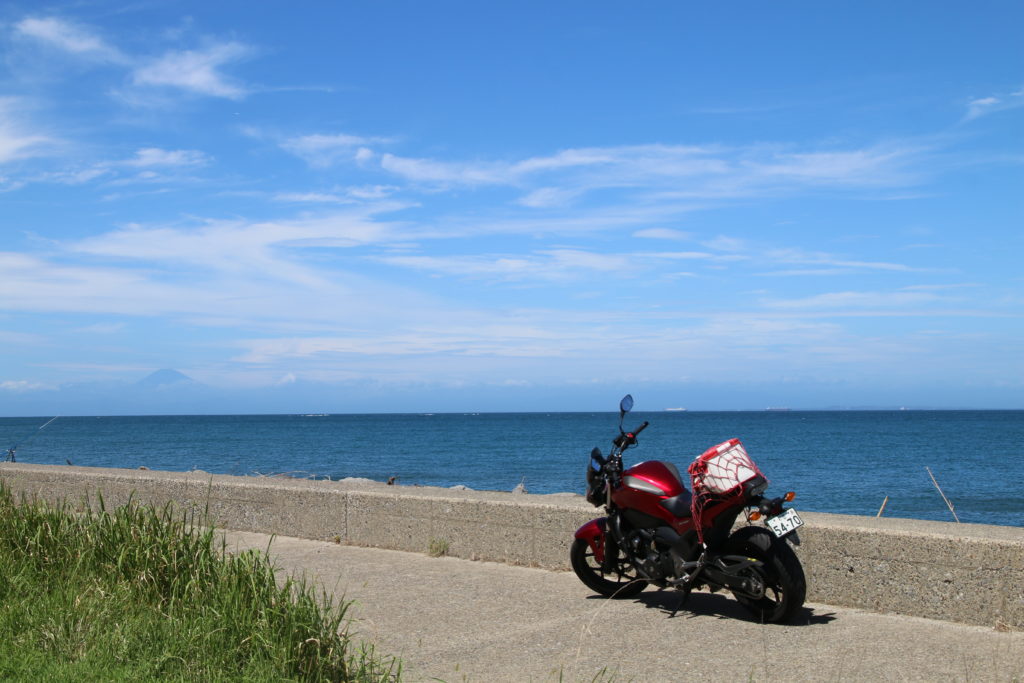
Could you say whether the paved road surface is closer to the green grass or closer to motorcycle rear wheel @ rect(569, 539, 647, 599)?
motorcycle rear wheel @ rect(569, 539, 647, 599)

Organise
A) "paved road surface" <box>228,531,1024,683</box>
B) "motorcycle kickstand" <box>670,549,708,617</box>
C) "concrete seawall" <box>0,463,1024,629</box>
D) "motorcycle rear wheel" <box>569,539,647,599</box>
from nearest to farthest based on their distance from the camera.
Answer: "paved road surface" <box>228,531,1024,683</box>
"concrete seawall" <box>0,463,1024,629</box>
"motorcycle kickstand" <box>670,549,708,617</box>
"motorcycle rear wheel" <box>569,539,647,599</box>

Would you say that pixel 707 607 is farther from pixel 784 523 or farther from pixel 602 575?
pixel 784 523

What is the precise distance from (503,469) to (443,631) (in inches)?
1423

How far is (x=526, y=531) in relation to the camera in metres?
6.80

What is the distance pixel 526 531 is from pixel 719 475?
1993 millimetres

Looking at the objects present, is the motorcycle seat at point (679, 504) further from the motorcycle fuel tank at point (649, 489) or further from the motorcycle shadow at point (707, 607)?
the motorcycle shadow at point (707, 607)

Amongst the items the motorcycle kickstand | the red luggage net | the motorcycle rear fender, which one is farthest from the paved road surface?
the red luggage net

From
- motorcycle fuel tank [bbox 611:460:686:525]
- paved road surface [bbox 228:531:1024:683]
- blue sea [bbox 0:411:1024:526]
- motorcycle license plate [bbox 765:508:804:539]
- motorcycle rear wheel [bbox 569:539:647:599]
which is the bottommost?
blue sea [bbox 0:411:1024:526]

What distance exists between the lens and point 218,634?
3947mm

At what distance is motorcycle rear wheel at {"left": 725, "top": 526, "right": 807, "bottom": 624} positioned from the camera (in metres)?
5.03

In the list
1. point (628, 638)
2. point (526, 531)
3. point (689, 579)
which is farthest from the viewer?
point (526, 531)

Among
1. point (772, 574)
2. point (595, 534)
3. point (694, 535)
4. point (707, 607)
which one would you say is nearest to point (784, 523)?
point (772, 574)

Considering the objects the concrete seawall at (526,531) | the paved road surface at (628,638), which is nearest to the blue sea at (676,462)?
the concrete seawall at (526,531)

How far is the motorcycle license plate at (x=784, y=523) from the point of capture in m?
4.97
